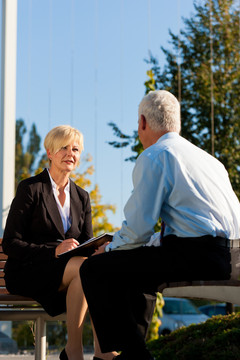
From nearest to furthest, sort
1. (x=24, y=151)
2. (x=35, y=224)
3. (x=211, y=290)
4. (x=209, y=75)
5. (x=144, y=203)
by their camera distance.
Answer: (x=144, y=203)
(x=211, y=290)
(x=35, y=224)
(x=24, y=151)
(x=209, y=75)

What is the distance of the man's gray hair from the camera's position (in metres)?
2.76

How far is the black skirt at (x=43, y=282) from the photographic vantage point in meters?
3.08

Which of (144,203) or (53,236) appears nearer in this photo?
(144,203)

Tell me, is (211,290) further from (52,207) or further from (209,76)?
(209,76)

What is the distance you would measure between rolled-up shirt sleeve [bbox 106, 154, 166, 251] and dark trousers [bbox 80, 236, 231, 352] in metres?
0.09

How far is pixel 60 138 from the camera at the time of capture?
3.45 m

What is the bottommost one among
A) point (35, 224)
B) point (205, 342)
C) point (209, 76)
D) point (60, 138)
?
point (205, 342)

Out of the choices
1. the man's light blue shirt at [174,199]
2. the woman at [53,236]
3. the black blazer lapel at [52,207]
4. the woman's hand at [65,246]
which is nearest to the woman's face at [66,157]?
the woman at [53,236]

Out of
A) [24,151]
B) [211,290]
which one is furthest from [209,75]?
[211,290]

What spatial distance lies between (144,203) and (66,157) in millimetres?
1062

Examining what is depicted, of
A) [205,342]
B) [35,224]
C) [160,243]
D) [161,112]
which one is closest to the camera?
[160,243]

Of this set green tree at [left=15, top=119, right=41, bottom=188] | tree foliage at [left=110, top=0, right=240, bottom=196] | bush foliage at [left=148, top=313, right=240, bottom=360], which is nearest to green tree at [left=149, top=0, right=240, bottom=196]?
tree foliage at [left=110, top=0, right=240, bottom=196]

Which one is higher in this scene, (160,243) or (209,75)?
(209,75)

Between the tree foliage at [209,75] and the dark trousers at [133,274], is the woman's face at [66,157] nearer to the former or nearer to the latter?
the dark trousers at [133,274]
